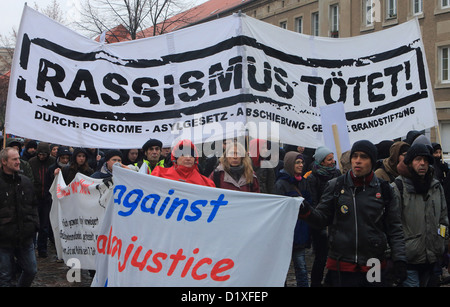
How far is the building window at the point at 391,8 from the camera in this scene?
3038 cm

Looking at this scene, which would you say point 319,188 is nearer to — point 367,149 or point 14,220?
point 367,149

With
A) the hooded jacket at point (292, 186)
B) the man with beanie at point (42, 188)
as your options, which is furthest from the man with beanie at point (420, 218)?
the man with beanie at point (42, 188)

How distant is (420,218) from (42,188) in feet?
21.8

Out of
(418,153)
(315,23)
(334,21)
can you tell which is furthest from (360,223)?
(315,23)

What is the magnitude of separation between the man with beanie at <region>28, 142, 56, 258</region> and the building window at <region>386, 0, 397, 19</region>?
2446 centimetres

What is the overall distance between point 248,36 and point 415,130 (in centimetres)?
300

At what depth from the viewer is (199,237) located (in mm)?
4387

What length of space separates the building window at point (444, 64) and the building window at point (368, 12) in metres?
5.03

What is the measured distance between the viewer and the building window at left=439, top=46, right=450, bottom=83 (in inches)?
1102

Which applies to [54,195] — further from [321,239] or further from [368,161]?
[368,161]

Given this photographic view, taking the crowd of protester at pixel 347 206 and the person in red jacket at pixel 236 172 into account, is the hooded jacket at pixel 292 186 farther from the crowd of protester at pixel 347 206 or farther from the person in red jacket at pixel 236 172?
the person in red jacket at pixel 236 172

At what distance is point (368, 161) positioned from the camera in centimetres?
467

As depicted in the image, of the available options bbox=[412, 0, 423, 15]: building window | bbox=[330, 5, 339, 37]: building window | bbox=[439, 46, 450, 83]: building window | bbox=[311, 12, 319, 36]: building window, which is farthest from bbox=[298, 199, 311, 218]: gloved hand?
bbox=[311, 12, 319, 36]: building window
